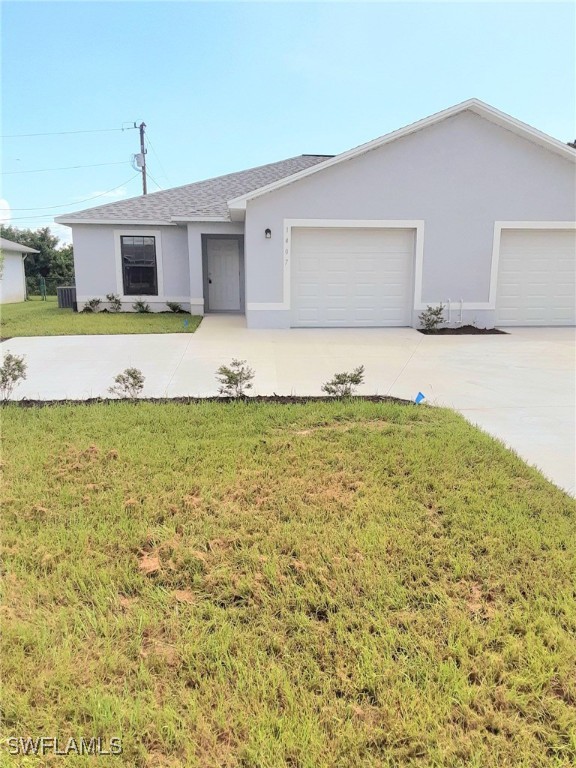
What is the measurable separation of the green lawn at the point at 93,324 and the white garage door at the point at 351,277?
3.03 m

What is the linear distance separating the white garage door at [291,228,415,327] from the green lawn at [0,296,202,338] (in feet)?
9.93

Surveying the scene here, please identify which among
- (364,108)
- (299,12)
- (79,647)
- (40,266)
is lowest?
(79,647)

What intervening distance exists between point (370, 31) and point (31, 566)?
37.4 ft

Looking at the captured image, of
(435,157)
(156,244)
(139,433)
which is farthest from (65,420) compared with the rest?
(156,244)

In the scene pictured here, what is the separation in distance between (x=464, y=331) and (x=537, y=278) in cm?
281

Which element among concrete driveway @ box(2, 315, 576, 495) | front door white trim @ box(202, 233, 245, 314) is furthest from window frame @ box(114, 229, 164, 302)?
concrete driveway @ box(2, 315, 576, 495)

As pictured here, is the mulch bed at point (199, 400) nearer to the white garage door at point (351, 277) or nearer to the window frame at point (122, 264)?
the white garage door at point (351, 277)

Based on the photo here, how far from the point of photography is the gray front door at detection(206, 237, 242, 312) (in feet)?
54.1

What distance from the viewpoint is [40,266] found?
36.8m

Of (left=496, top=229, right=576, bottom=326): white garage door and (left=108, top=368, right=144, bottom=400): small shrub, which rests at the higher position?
(left=496, top=229, right=576, bottom=326): white garage door

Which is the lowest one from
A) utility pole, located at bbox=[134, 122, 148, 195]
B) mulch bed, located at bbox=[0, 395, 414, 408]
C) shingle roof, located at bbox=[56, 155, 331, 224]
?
mulch bed, located at bbox=[0, 395, 414, 408]

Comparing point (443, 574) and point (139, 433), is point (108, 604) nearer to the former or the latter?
point (443, 574)

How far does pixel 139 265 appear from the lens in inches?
647

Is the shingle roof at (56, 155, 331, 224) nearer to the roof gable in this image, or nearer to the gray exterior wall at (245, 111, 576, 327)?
the roof gable
